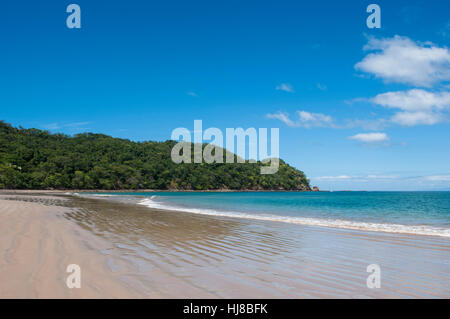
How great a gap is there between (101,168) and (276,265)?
12779cm

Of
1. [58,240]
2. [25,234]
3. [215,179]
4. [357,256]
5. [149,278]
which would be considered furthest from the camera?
[215,179]

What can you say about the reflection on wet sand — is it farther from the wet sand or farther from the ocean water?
the ocean water

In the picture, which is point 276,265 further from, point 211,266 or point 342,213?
point 342,213

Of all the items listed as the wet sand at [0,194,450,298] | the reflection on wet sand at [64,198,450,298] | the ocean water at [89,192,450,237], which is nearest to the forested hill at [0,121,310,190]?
the ocean water at [89,192,450,237]

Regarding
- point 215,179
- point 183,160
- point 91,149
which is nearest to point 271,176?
point 215,179

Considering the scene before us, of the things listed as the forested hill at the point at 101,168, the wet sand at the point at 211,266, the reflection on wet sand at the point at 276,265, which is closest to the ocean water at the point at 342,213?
the reflection on wet sand at the point at 276,265

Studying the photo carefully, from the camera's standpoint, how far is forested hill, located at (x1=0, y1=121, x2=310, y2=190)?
10181cm

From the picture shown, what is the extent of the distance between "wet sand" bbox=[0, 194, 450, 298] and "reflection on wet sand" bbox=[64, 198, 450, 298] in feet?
0.05

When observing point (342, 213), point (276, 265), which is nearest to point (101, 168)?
point (342, 213)

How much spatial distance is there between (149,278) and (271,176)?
192 metres

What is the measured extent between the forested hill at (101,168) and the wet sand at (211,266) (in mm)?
97854
